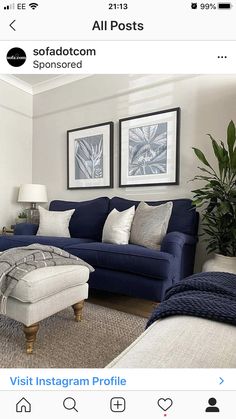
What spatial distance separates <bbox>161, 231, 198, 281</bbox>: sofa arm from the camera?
166 centimetres

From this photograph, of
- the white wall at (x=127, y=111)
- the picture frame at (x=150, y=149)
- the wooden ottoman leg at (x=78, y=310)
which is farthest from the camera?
the picture frame at (x=150, y=149)

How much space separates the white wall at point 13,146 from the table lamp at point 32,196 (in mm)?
308

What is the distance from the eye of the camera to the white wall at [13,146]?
3.09 metres

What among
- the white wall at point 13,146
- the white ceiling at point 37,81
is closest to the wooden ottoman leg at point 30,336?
the white wall at point 13,146

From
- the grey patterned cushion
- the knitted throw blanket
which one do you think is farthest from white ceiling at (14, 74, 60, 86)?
the knitted throw blanket

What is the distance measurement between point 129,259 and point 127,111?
1.83 m

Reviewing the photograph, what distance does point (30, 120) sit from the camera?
11.4ft

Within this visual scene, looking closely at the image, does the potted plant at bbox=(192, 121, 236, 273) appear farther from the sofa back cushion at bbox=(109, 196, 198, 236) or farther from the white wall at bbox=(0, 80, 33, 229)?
the white wall at bbox=(0, 80, 33, 229)

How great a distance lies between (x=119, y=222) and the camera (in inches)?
83.3

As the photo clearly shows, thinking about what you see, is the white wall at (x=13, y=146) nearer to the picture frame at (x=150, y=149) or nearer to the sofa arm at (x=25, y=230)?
the sofa arm at (x=25, y=230)
